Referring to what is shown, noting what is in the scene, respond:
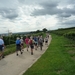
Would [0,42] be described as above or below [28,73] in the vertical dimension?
above

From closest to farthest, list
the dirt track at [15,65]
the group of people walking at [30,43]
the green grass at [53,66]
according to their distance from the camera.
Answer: the green grass at [53,66]
the dirt track at [15,65]
the group of people walking at [30,43]

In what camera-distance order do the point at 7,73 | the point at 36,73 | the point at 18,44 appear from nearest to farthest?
1. the point at 36,73
2. the point at 7,73
3. the point at 18,44

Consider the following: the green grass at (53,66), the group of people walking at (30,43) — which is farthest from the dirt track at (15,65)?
the group of people walking at (30,43)

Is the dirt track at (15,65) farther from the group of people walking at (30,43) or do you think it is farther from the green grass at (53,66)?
the group of people walking at (30,43)

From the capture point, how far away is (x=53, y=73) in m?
8.91

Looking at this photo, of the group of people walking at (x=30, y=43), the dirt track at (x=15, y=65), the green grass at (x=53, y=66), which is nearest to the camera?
the green grass at (x=53, y=66)

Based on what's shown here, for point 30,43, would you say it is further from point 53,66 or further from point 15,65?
point 53,66

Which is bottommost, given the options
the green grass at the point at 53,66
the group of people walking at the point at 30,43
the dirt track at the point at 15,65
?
the dirt track at the point at 15,65

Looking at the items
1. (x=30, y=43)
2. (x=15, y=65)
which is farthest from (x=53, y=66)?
(x=30, y=43)

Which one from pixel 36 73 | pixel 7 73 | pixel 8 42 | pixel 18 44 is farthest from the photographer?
pixel 8 42

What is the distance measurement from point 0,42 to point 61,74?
777cm

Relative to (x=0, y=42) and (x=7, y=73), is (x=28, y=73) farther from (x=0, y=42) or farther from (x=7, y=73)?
(x=0, y=42)

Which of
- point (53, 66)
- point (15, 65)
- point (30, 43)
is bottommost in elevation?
point (15, 65)

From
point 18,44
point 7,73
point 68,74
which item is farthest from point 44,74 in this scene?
→ point 18,44
